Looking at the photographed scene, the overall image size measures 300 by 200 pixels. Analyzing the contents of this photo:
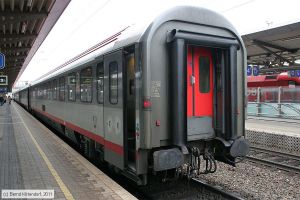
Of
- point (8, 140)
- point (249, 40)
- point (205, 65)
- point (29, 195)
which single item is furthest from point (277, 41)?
point (29, 195)

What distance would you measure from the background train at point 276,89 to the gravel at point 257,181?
36.6 ft

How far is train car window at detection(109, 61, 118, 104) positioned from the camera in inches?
260

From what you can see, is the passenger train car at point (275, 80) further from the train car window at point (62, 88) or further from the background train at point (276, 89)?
the train car window at point (62, 88)

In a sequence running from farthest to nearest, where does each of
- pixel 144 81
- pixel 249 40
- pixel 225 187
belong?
pixel 249 40
pixel 225 187
pixel 144 81

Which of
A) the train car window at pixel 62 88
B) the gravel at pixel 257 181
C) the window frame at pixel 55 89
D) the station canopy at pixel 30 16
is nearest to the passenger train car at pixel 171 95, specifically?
the gravel at pixel 257 181

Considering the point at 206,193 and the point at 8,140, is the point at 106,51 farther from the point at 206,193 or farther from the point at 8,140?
the point at 8,140

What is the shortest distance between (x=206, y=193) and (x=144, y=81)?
2607 millimetres

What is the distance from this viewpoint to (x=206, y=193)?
6.92 meters

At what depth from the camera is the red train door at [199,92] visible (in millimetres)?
6562

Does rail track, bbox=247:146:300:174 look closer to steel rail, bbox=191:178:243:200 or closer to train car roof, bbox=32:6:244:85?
steel rail, bbox=191:178:243:200

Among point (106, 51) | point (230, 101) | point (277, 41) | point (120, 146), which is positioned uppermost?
point (277, 41)

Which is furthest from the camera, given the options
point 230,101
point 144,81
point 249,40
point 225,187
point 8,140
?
point 249,40

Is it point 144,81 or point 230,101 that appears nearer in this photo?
point 144,81

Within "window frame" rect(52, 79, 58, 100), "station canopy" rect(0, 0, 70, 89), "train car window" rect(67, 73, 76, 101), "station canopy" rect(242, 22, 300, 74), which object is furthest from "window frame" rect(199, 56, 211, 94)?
"window frame" rect(52, 79, 58, 100)
